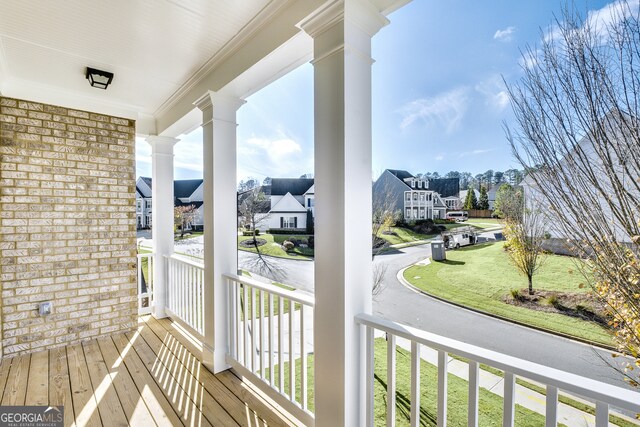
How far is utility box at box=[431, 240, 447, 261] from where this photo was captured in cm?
180

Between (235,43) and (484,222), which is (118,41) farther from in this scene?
(484,222)

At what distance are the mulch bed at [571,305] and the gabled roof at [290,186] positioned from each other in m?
1.60

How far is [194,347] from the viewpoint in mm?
3227

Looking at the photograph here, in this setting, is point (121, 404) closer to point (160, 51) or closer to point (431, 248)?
point (431, 248)

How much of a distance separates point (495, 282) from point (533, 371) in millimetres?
563

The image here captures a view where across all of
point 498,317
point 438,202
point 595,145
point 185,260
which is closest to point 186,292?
point 185,260

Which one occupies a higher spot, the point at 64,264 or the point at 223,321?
the point at 64,264

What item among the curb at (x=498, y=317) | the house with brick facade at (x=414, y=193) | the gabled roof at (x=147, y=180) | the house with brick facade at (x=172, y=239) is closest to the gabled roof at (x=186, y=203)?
the house with brick facade at (x=172, y=239)

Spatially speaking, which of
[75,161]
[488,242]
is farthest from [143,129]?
[488,242]

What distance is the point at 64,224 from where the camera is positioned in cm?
327

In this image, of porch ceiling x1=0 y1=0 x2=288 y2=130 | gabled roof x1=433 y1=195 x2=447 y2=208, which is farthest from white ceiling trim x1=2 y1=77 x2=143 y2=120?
gabled roof x1=433 y1=195 x2=447 y2=208

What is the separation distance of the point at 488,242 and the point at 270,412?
183 cm

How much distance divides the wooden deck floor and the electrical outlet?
386 millimetres

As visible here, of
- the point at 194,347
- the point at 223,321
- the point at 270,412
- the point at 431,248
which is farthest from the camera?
the point at 194,347
